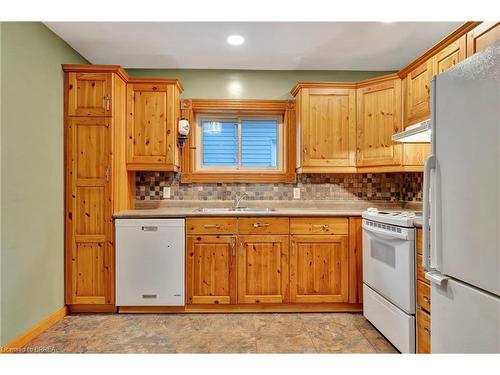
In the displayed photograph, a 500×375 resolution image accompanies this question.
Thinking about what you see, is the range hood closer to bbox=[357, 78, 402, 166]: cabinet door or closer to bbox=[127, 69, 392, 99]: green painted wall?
bbox=[357, 78, 402, 166]: cabinet door

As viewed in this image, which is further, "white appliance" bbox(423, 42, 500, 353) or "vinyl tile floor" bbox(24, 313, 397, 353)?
"vinyl tile floor" bbox(24, 313, 397, 353)

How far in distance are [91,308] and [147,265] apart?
2.12ft

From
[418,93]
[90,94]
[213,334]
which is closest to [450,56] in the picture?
[418,93]

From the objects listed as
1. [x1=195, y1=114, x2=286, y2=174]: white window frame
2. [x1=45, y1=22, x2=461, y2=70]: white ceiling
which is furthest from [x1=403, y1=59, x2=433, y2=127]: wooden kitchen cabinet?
[x1=195, y1=114, x2=286, y2=174]: white window frame

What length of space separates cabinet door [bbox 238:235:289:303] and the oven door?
725mm

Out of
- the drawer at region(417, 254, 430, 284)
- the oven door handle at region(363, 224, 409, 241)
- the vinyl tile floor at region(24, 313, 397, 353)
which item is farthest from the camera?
the vinyl tile floor at region(24, 313, 397, 353)

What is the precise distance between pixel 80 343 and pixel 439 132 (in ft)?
8.79

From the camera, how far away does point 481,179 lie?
1.16 m

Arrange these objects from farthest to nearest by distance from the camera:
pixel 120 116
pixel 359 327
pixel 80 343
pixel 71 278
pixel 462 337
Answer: pixel 120 116, pixel 71 278, pixel 359 327, pixel 80 343, pixel 462 337

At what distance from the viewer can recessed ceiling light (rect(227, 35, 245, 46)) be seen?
281 centimetres

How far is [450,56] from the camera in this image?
231cm
